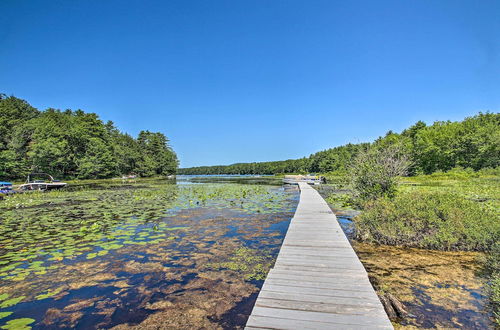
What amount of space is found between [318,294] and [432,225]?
19.9ft

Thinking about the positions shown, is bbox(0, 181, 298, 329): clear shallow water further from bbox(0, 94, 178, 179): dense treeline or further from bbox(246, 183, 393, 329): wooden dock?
bbox(0, 94, 178, 179): dense treeline

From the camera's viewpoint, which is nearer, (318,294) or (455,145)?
(318,294)

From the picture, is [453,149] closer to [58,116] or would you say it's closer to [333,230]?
[333,230]

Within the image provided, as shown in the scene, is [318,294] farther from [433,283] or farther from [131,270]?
[131,270]

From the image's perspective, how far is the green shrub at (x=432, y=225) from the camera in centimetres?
721

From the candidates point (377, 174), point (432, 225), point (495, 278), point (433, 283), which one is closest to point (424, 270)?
point (433, 283)

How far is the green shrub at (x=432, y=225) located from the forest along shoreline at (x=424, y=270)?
0.03 m

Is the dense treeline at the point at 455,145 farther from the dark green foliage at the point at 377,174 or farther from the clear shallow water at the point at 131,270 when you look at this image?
the clear shallow water at the point at 131,270

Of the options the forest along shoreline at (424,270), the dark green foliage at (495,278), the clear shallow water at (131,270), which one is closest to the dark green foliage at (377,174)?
the forest along shoreline at (424,270)

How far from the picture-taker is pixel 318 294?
13.0 ft

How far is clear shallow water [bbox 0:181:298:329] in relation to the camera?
4.54 meters

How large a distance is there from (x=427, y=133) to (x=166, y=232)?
6713 cm

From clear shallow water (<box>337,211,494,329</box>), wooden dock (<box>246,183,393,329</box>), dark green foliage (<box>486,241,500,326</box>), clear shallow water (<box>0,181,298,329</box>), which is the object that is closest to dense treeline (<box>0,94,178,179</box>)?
clear shallow water (<box>0,181,298,329</box>)

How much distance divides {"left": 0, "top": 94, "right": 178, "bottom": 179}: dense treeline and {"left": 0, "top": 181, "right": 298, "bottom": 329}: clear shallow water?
3773cm
